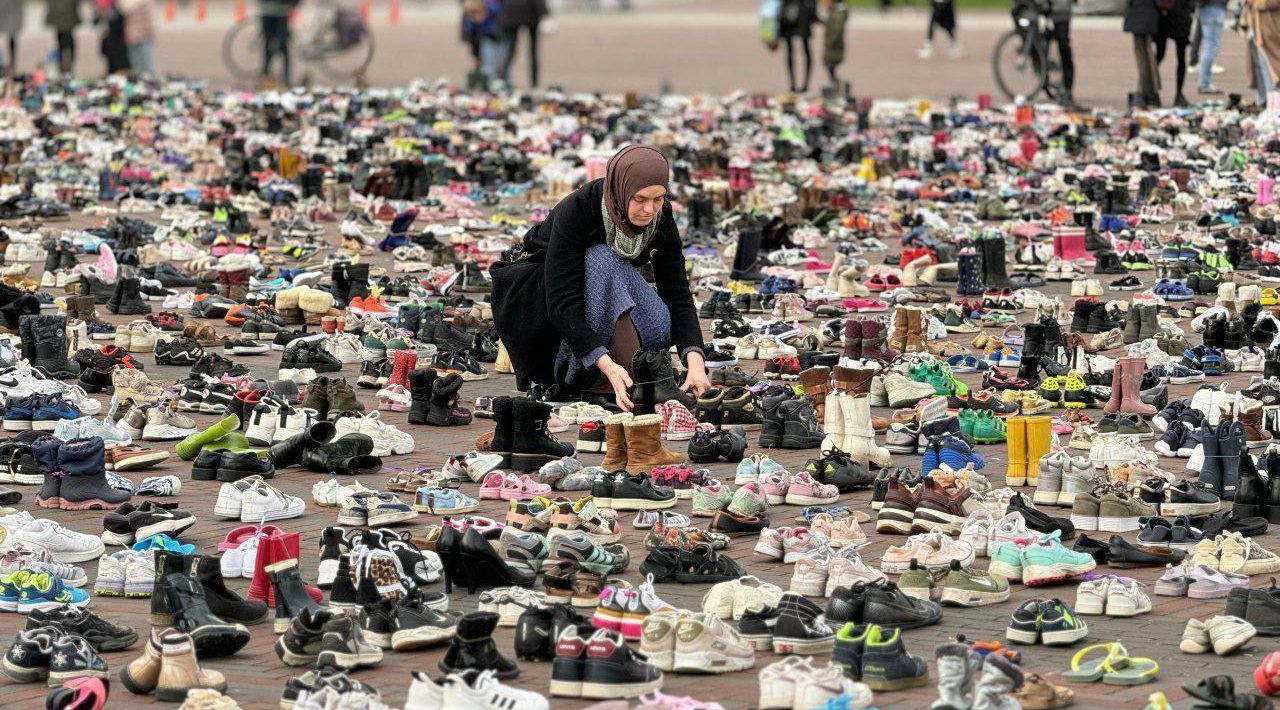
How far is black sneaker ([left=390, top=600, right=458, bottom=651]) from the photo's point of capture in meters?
6.68

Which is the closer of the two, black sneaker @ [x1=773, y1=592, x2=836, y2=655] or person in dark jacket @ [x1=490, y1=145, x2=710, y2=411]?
black sneaker @ [x1=773, y1=592, x2=836, y2=655]

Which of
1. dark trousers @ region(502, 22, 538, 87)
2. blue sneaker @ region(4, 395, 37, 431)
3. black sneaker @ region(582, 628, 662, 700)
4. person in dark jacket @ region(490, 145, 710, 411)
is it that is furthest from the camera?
dark trousers @ region(502, 22, 538, 87)

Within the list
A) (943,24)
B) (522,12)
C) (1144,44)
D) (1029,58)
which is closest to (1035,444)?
(1144,44)

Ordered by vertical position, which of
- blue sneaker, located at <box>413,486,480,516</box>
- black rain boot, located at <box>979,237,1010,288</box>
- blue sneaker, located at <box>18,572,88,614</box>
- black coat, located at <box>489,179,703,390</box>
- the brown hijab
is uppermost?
the brown hijab

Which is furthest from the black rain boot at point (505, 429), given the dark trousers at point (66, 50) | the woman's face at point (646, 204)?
the dark trousers at point (66, 50)

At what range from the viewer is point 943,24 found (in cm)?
3722

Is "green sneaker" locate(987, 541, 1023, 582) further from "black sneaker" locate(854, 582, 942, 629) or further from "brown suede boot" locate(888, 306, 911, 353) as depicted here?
"brown suede boot" locate(888, 306, 911, 353)

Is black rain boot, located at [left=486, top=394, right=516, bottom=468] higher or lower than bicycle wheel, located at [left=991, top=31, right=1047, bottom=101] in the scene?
lower

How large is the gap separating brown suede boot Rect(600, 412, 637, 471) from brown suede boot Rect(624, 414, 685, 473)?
0.04 meters

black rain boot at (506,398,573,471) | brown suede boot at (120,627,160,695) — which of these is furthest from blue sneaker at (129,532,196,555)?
black rain boot at (506,398,573,471)

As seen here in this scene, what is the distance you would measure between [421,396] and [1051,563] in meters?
4.20

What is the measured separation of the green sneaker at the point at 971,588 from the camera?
7.25 meters

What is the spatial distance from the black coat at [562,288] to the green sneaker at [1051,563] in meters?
3.14

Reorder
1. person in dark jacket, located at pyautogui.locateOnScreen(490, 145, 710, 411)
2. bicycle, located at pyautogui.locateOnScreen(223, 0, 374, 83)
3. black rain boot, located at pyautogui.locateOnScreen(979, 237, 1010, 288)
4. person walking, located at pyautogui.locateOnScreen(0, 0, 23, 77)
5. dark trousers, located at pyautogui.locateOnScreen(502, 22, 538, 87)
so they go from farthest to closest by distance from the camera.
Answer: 1. bicycle, located at pyautogui.locateOnScreen(223, 0, 374, 83)
2. person walking, located at pyautogui.locateOnScreen(0, 0, 23, 77)
3. dark trousers, located at pyautogui.locateOnScreen(502, 22, 538, 87)
4. black rain boot, located at pyautogui.locateOnScreen(979, 237, 1010, 288)
5. person in dark jacket, located at pyautogui.locateOnScreen(490, 145, 710, 411)
